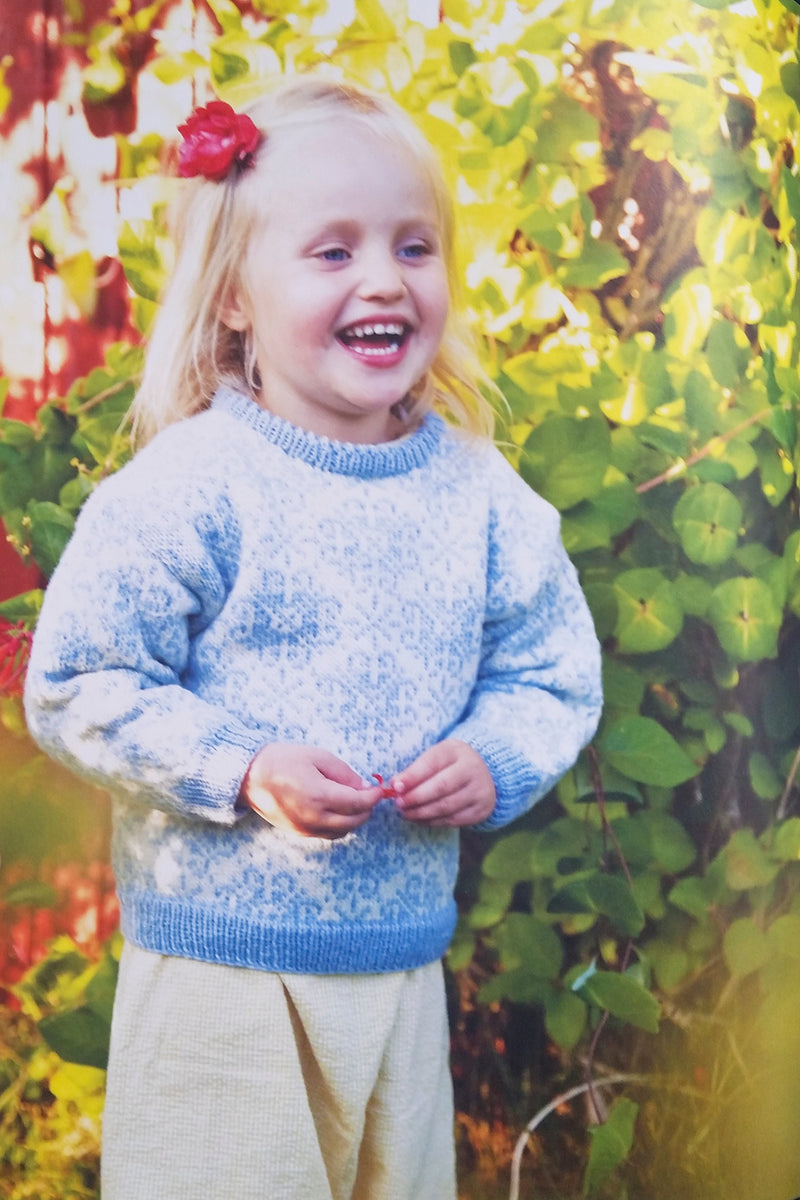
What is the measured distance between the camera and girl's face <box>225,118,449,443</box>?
119 centimetres

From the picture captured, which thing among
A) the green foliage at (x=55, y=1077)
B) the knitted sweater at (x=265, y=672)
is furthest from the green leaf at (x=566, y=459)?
the green foliage at (x=55, y=1077)

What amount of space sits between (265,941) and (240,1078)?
0.12 m

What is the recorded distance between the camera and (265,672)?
3.89 ft

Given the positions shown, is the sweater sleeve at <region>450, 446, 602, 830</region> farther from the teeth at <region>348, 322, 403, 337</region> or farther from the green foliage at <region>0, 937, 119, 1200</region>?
the green foliage at <region>0, 937, 119, 1200</region>

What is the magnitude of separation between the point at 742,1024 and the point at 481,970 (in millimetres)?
292

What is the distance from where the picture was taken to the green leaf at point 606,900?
151cm

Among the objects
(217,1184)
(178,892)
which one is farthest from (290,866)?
(217,1184)

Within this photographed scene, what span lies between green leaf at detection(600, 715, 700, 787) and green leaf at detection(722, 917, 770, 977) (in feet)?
0.57

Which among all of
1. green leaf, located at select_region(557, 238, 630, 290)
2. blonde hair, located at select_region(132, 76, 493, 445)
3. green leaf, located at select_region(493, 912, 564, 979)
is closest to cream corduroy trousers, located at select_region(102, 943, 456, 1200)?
green leaf, located at select_region(493, 912, 564, 979)

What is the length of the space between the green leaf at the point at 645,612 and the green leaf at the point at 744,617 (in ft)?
0.14

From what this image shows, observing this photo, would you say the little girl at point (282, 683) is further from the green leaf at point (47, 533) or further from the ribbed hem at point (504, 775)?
the green leaf at point (47, 533)

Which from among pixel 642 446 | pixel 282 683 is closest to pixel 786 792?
pixel 642 446

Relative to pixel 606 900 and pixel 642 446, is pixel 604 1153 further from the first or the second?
pixel 642 446

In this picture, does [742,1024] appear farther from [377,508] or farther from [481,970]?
[377,508]
